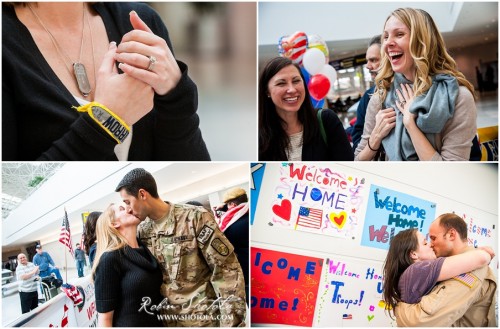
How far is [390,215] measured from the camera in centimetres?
290

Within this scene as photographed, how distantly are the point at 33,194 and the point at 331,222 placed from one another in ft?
5.04

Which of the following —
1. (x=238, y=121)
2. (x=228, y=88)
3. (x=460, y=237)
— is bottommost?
(x=460, y=237)

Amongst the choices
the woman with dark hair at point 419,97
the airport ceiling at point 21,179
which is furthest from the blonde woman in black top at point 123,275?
the woman with dark hair at point 419,97

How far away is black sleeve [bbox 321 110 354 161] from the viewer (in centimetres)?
275

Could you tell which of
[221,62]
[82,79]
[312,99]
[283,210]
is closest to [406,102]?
[312,99]

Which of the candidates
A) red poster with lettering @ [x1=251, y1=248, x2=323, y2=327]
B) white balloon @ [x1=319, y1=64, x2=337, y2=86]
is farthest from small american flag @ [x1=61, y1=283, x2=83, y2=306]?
white balloon @ [x1=319, y1=64, x2=337, y2=86]

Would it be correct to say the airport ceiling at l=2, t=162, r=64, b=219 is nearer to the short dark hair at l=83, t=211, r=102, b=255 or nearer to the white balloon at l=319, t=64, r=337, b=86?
the short dark hair at l=83, t=211, r=102, b=255

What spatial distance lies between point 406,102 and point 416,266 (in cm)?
85

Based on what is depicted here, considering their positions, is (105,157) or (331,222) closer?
(105,157)

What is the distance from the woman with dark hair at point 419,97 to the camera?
8.84 ft

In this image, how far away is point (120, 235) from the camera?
9.02 feet

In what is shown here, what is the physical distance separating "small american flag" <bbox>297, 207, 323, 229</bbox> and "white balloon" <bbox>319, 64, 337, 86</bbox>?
0.67 metres

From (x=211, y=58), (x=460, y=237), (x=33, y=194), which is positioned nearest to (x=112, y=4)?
(x=211, y=58)

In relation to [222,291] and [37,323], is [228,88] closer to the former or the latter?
[222,291]
